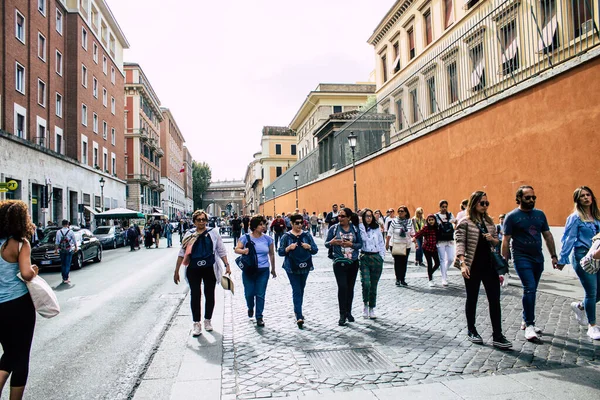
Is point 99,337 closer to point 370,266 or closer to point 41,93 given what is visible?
point 370,266

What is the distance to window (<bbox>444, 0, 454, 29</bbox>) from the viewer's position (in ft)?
75.9

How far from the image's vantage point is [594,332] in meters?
5.19

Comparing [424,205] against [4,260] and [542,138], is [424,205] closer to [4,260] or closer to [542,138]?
[542,138]

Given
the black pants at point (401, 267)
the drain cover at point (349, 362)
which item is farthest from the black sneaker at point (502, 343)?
the black pants at point (401, 267)

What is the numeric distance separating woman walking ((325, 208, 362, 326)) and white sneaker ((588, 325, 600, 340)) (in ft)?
9.46

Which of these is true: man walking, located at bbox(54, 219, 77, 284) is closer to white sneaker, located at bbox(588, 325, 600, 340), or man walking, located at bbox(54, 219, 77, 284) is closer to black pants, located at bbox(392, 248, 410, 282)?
black pants, located at bbox(392, 248, 410, 282)

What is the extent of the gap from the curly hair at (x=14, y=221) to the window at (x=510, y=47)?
34.8ft

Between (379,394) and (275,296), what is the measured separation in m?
5.12

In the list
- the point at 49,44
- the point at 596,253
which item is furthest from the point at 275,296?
the point at 49,44

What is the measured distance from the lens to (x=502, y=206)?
11328mm

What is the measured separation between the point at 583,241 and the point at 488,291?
134 centimetres

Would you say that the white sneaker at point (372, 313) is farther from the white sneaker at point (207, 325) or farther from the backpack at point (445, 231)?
the backpack at point (445, 231)

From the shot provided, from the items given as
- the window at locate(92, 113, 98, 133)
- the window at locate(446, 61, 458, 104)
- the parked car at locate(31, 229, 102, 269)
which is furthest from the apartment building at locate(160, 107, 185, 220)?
the window at locate(446, 61, 458, 104)

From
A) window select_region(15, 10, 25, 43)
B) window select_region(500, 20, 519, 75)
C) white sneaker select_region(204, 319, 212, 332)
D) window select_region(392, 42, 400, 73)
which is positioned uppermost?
window select_region(15, 10, 25, 43)
